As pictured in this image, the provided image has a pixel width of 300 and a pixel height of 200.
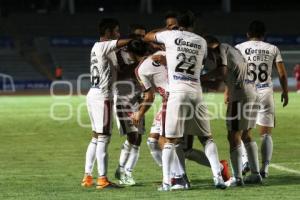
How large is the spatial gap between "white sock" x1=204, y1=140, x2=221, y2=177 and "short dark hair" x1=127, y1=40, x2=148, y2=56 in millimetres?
1505

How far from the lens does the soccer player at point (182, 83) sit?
916 centimetres

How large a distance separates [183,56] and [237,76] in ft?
3.83

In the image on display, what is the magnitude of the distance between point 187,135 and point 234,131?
62cm

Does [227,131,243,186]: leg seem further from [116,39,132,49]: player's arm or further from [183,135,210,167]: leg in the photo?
[116,39,132,49]: player's arm

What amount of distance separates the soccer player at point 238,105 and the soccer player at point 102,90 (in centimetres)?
127

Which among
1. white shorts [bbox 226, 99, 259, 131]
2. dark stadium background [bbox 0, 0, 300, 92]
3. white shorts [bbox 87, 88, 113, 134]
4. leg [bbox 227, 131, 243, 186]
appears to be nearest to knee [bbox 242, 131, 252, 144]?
white shorts [bbox 226, 99, 259, 131]

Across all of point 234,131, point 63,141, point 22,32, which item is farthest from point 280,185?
point 22,32

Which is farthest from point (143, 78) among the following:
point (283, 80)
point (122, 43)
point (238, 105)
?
point (283, 80)

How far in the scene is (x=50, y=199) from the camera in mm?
8766

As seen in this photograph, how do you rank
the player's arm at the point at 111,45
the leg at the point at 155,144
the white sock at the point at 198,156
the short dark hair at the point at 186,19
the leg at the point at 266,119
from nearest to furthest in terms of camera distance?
the short dark hair at the point at 186,19, the player's arm at the point at 111,45, the white sock at the point at 198,156, the leg at the point at 155,144, the leg at the point at 266,119

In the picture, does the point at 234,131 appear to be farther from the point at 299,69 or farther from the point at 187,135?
the point at 299,69

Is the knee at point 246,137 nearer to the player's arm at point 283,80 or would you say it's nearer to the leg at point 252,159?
the leg at point 252,159

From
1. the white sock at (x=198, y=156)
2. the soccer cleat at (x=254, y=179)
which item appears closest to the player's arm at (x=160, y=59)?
the white sock at (x=198, y=156)

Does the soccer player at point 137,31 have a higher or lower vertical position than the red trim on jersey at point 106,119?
higher
